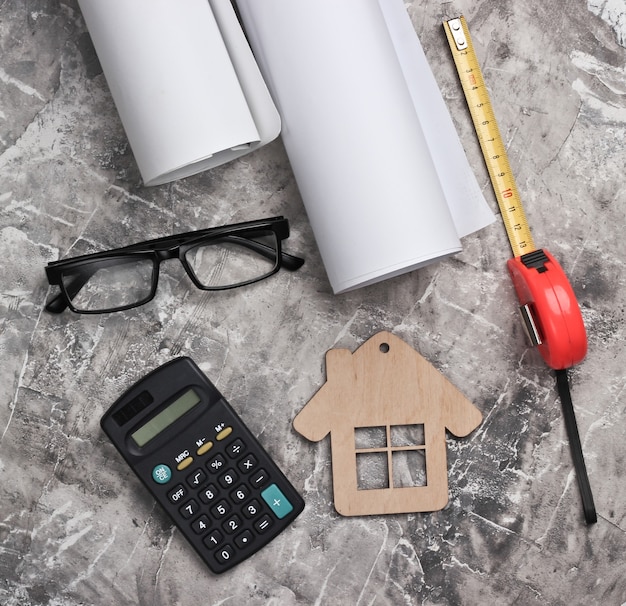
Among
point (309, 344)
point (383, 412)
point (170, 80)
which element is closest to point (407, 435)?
point (383, 412)

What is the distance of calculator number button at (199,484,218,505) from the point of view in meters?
0.73

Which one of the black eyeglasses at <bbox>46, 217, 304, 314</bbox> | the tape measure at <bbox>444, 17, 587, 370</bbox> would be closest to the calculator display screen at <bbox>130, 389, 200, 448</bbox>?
the black eyeglasses at <bbox>46, 217, 304, 314</bbox>

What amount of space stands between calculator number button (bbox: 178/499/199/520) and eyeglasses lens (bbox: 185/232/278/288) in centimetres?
22

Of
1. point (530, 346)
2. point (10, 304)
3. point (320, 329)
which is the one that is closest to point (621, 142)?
point (530, 346)

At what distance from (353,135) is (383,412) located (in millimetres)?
284

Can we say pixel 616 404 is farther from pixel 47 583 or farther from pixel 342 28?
pixel 47 583

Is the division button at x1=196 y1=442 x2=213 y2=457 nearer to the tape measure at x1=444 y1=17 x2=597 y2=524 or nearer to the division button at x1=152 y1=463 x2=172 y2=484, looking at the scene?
the division button at x1=152 y1=463 x2=172 y2=484

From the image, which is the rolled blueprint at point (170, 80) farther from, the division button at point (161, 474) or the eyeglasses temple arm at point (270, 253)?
the division button at point (161, 474)

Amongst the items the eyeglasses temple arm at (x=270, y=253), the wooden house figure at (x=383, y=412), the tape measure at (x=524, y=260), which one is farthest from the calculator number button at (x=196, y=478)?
the tape measure at (x=524, y=260)

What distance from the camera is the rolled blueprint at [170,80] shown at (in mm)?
634

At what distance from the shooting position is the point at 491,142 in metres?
0.77

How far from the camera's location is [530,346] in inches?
30.5

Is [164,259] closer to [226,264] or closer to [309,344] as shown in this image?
[226,264]

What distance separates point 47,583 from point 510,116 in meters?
0.68
